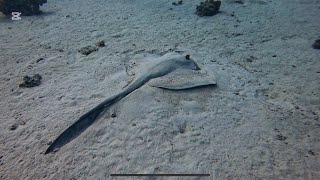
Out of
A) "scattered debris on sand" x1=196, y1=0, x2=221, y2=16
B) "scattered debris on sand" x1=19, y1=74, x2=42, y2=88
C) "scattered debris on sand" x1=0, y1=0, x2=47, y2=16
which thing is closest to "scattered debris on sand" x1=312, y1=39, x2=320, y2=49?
"scattered debris on sand" x1=196, y1=0, x2=221, y2=16

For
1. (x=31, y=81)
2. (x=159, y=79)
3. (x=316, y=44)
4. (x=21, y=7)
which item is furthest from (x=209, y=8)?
(x=21, y=7)

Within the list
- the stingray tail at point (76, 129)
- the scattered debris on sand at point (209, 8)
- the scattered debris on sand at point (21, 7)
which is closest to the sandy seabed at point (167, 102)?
the stingray tail at point (76, 129)

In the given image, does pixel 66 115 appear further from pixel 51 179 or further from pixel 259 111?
pixel 259 111

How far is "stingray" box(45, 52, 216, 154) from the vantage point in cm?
467

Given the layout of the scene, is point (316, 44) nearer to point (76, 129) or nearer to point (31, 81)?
point (76, 129)

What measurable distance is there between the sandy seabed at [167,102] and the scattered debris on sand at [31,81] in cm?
15

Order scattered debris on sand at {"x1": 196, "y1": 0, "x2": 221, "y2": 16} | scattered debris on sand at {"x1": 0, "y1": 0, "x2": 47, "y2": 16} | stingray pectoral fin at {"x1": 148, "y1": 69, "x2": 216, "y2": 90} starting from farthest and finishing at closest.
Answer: scattered debris on sand at {"x1": 0, "y1": 0, "x2": 47, "y2": 16} < scattered debris on sand at {"x1": 196, "y1": 0, "x2": 221, "y2": 16} < stingray pectoral fin at {"x1": 148, "y1": 69, "x2": 216, "y2": 90}

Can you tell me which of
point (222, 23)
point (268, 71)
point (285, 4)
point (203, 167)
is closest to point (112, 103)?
point (203, 167)

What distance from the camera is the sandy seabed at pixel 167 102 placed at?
4051mm

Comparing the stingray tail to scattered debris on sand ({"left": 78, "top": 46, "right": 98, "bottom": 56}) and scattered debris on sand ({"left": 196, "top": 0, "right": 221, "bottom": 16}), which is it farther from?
scattered debris on sand ({"left": 196, "top": 0, "right": 221, "bottom": 16})

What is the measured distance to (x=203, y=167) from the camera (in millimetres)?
3936

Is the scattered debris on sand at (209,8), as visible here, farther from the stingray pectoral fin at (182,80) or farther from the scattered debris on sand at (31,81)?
the scattered debris on sand at (31,81)

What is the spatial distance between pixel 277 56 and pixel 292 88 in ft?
5.01

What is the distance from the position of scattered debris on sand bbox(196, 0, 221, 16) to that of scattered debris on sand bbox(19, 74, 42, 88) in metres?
6.10
